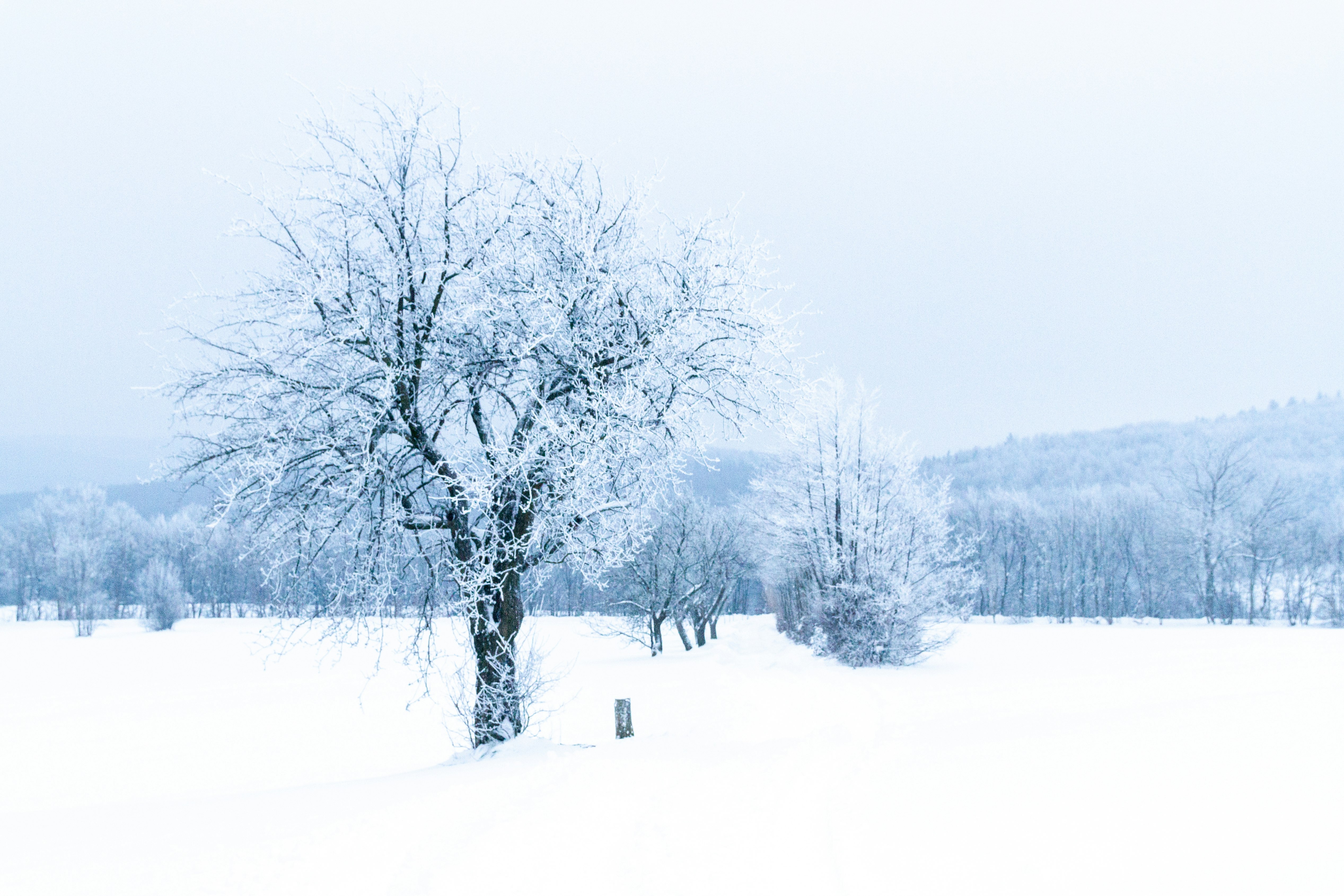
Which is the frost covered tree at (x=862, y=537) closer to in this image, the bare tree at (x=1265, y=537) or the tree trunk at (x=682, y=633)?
the tree trunk at (x=682, y=633)

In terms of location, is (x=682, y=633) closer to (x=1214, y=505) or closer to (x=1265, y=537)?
(x=1214, y=505)

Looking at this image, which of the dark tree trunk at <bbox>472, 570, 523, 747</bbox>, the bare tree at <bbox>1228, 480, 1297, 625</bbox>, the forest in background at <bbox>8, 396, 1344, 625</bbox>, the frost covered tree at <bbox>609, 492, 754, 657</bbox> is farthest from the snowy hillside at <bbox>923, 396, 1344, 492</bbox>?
the dark tree trunk at <bbox>472, 570, 523, 747</bbox>

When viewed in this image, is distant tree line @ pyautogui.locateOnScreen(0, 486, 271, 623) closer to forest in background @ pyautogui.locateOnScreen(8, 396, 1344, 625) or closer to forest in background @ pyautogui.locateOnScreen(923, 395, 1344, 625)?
forest in background @ pyautogui.locateOnScreen(8, 396, 1344, 625)

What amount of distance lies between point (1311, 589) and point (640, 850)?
6454 cm

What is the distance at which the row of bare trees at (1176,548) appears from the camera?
5038 centimetres

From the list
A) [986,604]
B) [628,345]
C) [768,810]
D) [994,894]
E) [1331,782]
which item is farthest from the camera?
[986,604]

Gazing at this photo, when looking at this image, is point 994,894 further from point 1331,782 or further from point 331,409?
point 331,409

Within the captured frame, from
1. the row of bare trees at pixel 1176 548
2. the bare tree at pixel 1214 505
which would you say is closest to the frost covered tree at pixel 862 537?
the row of bare trees at pixel 1176 548

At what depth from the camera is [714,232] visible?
9.80 m

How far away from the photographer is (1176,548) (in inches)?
2219

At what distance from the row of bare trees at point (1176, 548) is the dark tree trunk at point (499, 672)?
4530 centimetres

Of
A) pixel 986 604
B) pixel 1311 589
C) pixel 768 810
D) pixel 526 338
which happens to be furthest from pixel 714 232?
pixel 986 604

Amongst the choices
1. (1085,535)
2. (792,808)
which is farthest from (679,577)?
(1085,535)

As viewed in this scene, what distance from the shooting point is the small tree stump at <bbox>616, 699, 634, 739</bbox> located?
1091 cm
